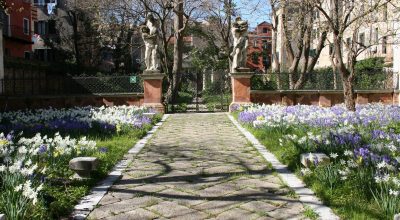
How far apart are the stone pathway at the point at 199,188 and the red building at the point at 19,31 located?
34730 mm

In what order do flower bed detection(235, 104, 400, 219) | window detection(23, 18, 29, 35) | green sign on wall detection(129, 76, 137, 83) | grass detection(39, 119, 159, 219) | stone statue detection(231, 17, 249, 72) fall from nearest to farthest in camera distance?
flower bed detection(235, 104, 400, 219)
grass detection(39, 119, 159, 219)
stone statue detection(231, 17, 249, 72)
green sign on wall detection(129, 76, 137, 83)
window detection(23, 18, 29, 35)

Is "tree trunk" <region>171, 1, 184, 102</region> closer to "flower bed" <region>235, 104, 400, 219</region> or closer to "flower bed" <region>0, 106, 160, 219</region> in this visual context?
"flower bed" <region>0, 106, 160, 219</region>

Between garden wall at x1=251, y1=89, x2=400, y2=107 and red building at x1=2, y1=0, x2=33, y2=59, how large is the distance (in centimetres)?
2692

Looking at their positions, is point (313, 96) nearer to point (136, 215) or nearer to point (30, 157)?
point (30, 157)

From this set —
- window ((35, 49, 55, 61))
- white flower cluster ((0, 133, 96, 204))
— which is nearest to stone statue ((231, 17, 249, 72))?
white flower cluster ((0, 133, 96, 204))

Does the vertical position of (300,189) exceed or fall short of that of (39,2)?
it falls short

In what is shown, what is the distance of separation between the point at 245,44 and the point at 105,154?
11.8m

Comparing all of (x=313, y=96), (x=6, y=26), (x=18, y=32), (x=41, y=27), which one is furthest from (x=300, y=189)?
(x=41, y=27)

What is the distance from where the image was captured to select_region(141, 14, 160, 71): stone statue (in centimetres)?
1731

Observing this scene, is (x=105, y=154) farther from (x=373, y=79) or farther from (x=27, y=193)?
(x=373, y=79)

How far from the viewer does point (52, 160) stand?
5941 mm

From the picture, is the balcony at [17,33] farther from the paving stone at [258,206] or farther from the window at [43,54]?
the paving stone at [258,206]

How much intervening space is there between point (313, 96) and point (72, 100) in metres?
10.1

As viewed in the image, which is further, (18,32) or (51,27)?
(51,27)
